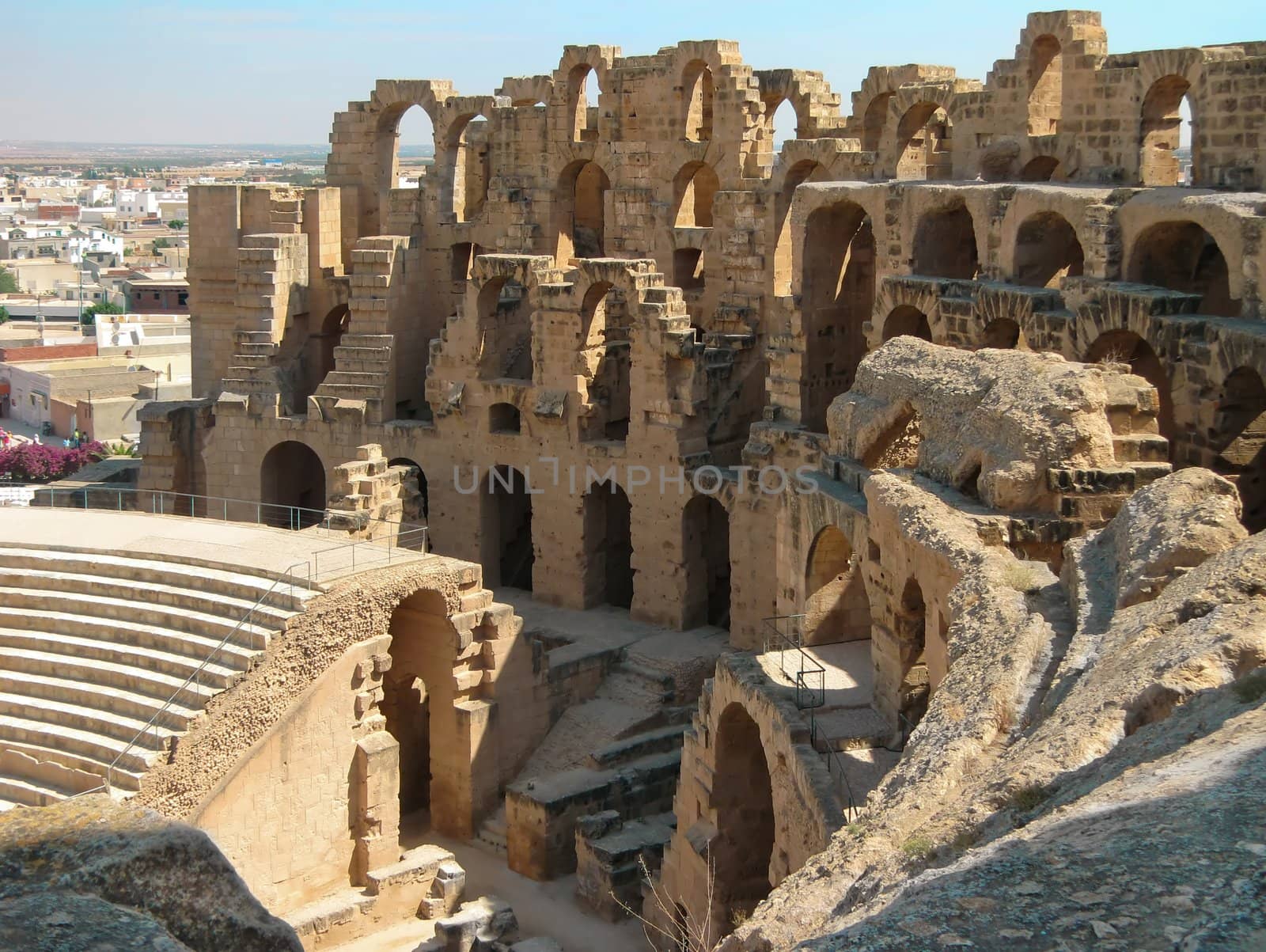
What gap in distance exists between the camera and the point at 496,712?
76.9 feet

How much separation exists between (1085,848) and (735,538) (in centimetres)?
1847

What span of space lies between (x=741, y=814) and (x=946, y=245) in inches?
415

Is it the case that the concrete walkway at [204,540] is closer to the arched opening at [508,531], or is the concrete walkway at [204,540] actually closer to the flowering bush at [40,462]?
the arched opening at [508,531]

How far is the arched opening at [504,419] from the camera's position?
96.3 feet

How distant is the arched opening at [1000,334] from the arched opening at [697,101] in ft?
30.5

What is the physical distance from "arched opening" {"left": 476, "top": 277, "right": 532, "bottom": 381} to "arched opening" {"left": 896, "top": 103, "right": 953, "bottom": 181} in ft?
22.8

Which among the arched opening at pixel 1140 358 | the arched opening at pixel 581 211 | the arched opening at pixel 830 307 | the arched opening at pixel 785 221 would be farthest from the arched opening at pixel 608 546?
the arched opening at pixel 1140 358

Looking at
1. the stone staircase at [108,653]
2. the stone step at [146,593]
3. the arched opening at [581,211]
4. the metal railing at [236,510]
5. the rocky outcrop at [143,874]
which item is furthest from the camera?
the arched opening at [581,211]

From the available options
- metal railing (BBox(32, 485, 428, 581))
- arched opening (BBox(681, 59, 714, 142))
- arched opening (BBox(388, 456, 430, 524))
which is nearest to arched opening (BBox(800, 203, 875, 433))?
arched opening (BBox(681, 59, 714, 142))

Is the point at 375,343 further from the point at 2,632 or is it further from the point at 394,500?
the point at 2,632

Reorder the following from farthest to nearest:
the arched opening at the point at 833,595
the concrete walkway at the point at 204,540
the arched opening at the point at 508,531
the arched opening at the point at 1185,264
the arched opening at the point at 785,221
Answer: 1. the arched opening at the point at 508,531
2. the arched opening at the point at 785,221
3. the concrete walkway at the point at 204,540
4. the arched opening at the point at 1185,264
5. the arched opening at the point at 833,595

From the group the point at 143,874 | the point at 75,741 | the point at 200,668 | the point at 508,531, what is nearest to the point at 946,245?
the point at 508,531

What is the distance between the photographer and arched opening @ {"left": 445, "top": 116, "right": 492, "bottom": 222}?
3347 cm

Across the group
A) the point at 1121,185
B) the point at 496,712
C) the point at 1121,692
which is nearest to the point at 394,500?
the point at 496,712
